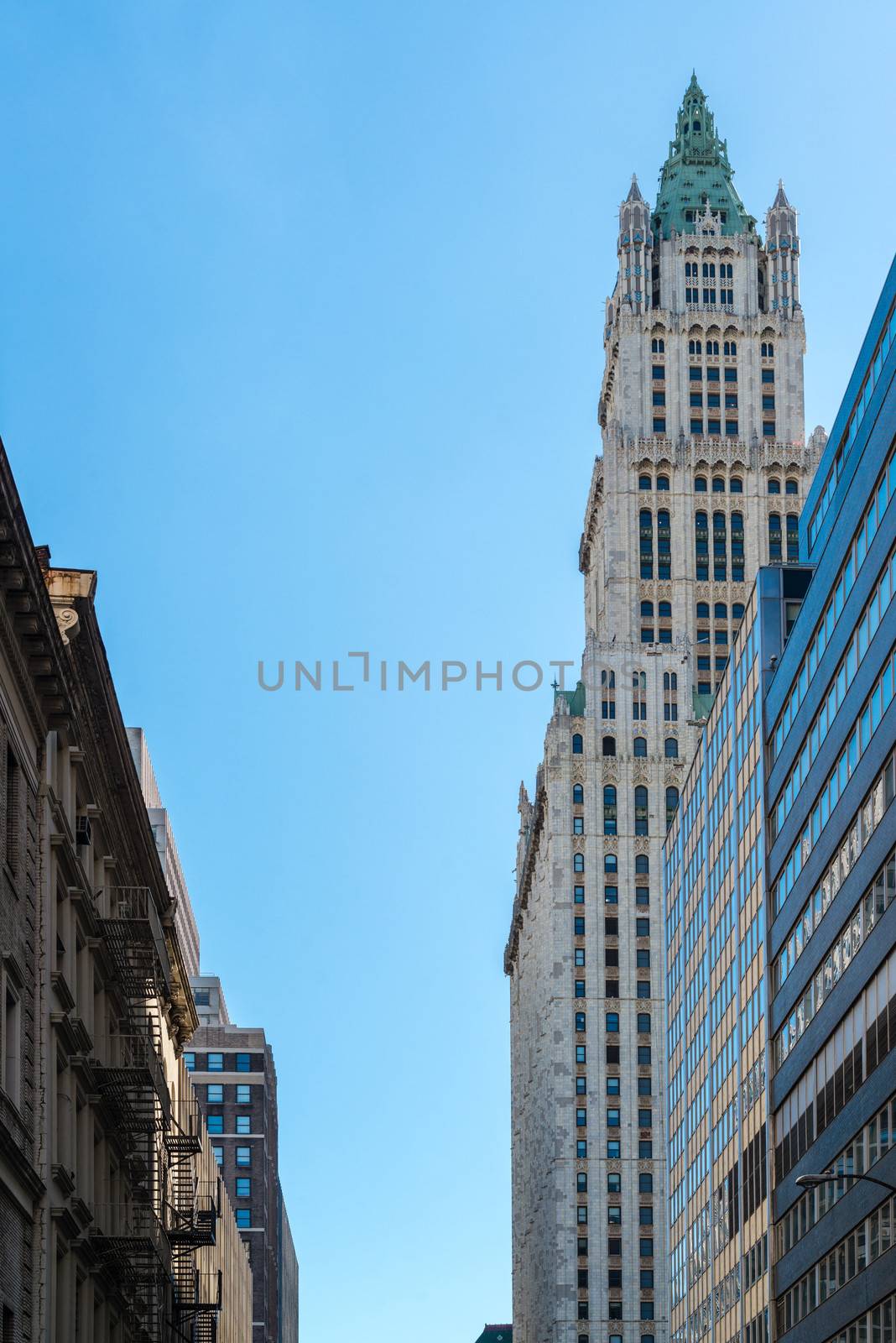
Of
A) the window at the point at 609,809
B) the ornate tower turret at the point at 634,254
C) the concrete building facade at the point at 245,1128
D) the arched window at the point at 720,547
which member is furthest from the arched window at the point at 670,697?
the concrete building facade at the point at 245,1128

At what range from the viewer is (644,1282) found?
156 metres

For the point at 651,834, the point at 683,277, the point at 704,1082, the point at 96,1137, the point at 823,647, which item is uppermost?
the point at 683,277

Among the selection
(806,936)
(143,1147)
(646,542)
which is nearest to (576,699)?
(646,542)

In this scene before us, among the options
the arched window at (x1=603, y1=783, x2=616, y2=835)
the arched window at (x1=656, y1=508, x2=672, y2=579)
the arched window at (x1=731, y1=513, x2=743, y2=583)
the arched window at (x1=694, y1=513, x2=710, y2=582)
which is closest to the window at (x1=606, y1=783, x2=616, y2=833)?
the arched window at (x1=603, y1=783, x2=616, y2=835)

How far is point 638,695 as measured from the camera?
169 m

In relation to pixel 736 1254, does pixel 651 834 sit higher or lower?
higher

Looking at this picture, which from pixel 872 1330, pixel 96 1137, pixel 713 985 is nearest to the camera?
pixel 96 1137

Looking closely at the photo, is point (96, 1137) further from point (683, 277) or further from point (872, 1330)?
point (683, 277)

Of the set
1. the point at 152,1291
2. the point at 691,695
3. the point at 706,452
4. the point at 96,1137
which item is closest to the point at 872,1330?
the point at 152,1291

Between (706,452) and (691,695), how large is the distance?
907 inches

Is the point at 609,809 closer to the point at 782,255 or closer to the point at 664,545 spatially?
the point at 664,545

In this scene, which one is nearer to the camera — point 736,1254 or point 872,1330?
point 872,1330

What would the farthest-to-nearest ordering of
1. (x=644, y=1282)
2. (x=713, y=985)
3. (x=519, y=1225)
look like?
(x=519, y=1225)
(x=644, y=1282)
(x=713, y=985)

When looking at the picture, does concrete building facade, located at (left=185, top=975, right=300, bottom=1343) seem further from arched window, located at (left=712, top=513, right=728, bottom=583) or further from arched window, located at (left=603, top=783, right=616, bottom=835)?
arched window, located at (left=712, top=513, right=728, bottom=583)
